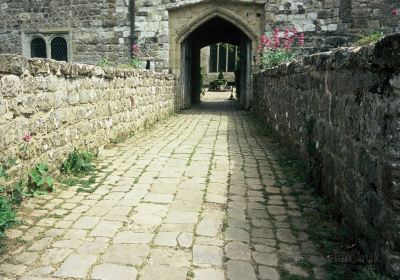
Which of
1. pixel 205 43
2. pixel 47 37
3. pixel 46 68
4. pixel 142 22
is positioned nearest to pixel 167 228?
pixel 46 68

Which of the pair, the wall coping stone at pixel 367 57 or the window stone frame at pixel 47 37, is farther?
the window stone frame at pixel 47 37

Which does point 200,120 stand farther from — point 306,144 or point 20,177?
point 20,177

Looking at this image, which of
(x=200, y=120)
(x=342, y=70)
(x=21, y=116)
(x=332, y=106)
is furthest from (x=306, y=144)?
(x=200, y=120)

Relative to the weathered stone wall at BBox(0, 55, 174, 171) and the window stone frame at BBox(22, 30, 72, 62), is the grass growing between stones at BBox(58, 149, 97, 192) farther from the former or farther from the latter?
the window stone frame at BBox(22, 30, 72, 62)

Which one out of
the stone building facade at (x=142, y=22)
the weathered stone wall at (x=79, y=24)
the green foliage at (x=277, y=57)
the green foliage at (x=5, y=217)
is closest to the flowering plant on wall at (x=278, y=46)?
the green foliage at (x=277, y=57)

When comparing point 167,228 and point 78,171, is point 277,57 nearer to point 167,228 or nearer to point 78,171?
point 78,171

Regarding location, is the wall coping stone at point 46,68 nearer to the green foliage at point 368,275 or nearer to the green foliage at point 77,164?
the green foliage at point 77,164

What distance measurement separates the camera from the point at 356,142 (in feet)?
8.78

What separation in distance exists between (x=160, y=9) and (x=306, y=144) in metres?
9.69

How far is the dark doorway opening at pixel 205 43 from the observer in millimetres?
13469

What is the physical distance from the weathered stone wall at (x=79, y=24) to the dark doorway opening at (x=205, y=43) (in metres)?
2.25

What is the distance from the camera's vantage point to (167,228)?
3027 millimetres

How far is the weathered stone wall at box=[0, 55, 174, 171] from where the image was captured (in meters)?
3.42

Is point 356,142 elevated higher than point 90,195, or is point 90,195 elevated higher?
point 356,142
